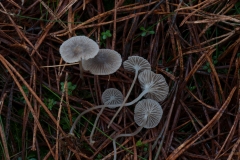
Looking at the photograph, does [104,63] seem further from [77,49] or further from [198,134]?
[198,134]

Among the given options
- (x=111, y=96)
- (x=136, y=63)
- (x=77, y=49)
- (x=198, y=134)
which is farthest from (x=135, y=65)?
(x=198, y=134)

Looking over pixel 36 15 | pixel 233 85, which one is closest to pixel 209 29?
pixel 233 85

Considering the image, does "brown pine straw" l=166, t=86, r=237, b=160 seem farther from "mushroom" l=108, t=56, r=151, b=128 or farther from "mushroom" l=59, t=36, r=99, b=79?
"mushroom" l=59, t=36, r=99, b=79

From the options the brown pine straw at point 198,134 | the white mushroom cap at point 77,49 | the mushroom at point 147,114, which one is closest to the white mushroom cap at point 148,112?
the mushroom at point 147,114

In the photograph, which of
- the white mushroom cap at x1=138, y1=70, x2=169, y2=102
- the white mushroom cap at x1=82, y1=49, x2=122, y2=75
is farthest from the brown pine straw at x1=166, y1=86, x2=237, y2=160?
the white mushroom cap at x1=82, y1=49, x2=122, y2=75

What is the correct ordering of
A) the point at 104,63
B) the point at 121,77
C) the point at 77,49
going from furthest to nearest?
the point at 121,77
the point at 104,63
the point at 77,49
